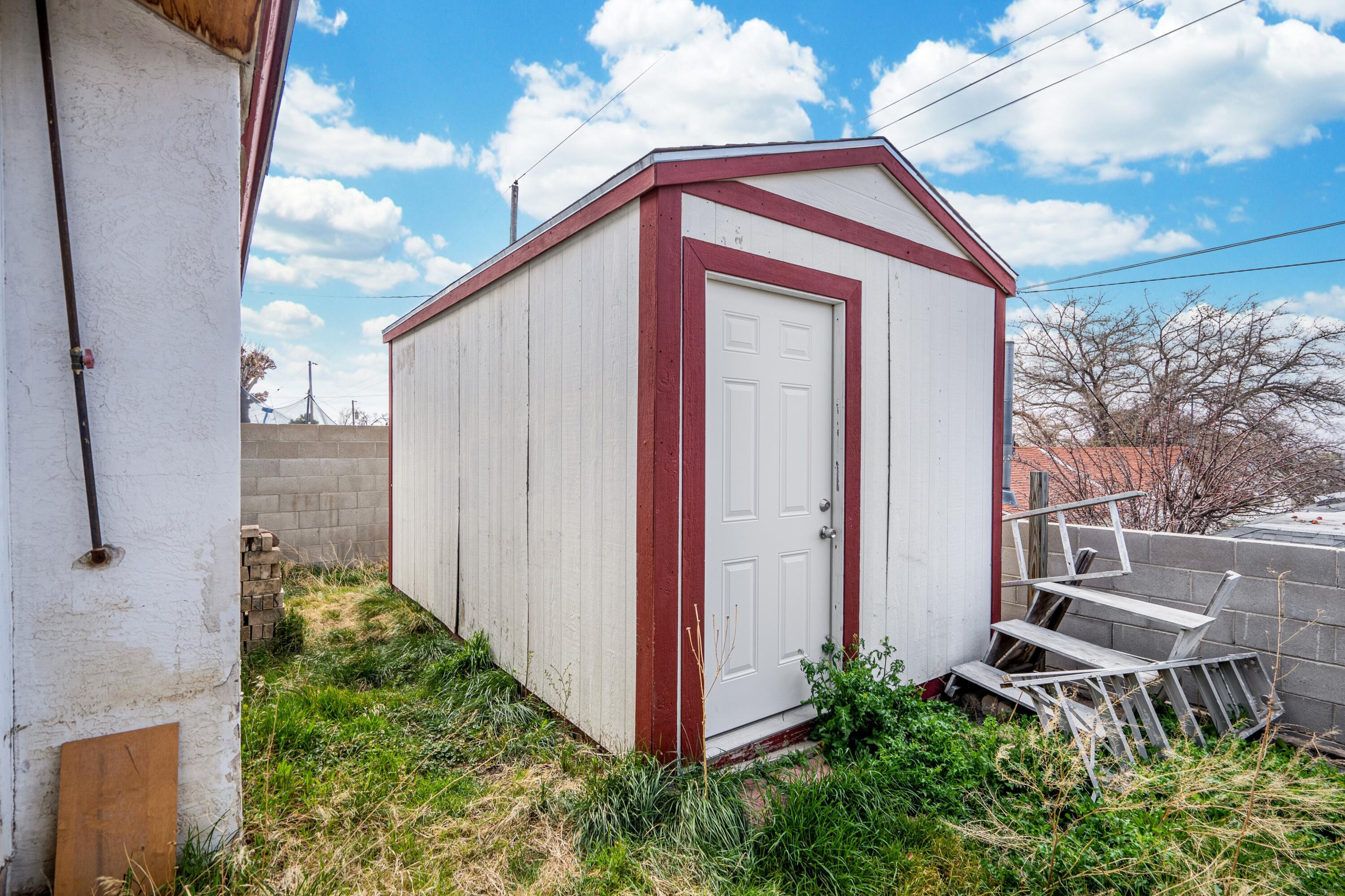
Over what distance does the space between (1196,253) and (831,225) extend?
11476 mm

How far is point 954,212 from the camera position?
3.75m

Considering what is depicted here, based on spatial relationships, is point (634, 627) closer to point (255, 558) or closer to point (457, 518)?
point (457, 518)

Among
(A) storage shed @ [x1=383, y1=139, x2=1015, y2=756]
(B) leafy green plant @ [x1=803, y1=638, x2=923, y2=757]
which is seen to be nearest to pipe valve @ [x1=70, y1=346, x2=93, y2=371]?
(A) storage shed @ [x1=383, y1=139, x2=1015, y2=756]

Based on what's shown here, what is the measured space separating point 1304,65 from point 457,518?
14393 millimetres

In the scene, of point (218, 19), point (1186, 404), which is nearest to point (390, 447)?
point (218, 19)

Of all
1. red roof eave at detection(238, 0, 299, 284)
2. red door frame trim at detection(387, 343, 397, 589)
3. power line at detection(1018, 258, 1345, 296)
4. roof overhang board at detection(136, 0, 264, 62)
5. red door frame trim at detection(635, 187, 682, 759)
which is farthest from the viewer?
power line at detection(1018, 258, 1345, 296)

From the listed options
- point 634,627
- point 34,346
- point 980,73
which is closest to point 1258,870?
point 634,627

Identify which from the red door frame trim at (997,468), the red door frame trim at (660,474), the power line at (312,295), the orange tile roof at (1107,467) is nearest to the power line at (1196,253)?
the orange tile roof at (1107,467)

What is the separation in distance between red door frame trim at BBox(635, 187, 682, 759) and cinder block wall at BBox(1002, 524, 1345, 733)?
103 inches

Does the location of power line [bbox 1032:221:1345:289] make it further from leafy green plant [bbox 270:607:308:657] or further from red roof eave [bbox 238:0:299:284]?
leafy green plant [bbox 270:607:308:657]

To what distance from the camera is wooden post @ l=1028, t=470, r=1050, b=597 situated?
3.84 m

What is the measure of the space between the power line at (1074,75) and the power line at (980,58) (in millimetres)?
494

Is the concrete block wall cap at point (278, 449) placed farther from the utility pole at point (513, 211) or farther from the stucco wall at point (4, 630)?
the utility pole at point (513, 211)

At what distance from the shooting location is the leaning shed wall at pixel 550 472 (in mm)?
2646
